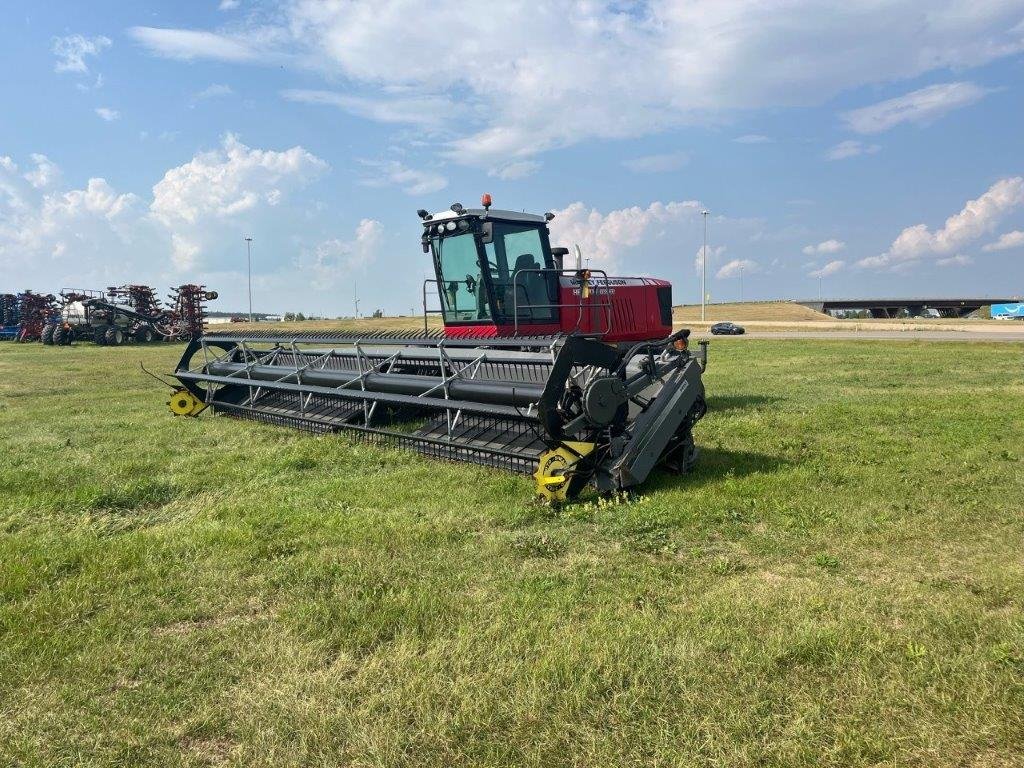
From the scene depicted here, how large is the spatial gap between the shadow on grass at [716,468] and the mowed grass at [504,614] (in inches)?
1.9

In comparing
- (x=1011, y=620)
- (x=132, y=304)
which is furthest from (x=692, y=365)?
(x=132, y=304)

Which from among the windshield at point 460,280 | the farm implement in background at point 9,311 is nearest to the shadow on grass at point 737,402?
the windshield at point 460,280

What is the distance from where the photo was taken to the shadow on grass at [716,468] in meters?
6.04

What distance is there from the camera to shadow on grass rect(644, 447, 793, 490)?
238 inches

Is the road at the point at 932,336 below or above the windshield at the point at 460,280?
below

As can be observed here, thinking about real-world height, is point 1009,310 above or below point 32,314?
below

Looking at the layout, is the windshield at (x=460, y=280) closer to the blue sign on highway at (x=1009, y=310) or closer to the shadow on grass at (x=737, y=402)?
the shadow on grass at (x=737, y=402)

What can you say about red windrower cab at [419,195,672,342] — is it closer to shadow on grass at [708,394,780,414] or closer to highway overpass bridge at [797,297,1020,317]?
shadow on grass at [708,394,780,414]

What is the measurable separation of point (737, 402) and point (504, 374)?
18.6 ft

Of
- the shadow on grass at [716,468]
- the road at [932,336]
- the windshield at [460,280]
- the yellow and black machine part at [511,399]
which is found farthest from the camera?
the road at [932,336]

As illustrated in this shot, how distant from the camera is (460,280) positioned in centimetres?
960

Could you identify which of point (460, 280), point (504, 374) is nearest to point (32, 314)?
point (460, 280)

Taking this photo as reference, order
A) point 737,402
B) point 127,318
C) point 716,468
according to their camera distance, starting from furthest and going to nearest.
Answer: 1. point 127,318
2. point 737,402
3. point 716,468

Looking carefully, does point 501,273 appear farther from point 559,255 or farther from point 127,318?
point 127,318
